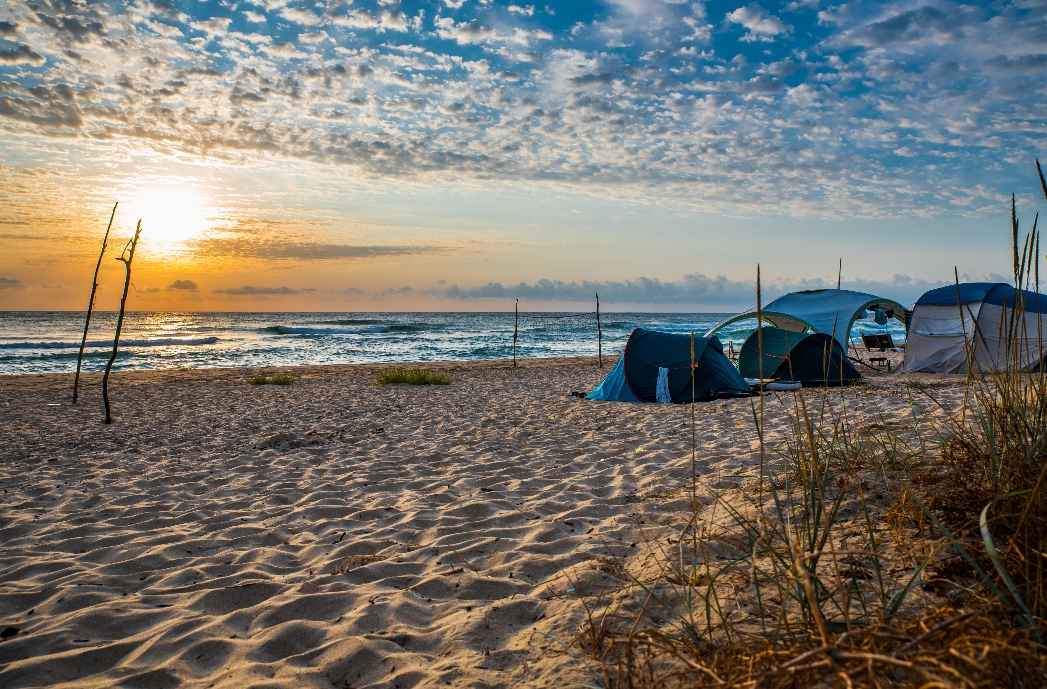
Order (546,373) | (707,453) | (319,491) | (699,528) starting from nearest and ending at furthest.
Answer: (699,528)
(319,491)
(707,453)
(546,373)

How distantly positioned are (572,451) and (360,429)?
3.47 meters

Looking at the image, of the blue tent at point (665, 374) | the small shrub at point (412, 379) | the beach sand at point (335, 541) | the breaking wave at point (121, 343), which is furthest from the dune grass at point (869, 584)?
the breaking wave at point (121, 343)

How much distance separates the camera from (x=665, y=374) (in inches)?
444

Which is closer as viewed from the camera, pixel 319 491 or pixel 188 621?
pixel 188 621

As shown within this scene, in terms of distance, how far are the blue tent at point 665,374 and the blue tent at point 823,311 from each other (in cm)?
481

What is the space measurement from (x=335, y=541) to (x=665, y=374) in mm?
7994

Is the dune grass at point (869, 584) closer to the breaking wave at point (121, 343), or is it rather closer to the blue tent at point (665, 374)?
the blue tent at point (665, 374)

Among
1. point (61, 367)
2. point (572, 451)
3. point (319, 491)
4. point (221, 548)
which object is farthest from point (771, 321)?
point (61, 367)

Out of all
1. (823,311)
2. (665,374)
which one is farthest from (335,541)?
(823,311)

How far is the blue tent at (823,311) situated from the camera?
1703 cm

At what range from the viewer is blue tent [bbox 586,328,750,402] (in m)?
11.2

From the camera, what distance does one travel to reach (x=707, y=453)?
247 inches

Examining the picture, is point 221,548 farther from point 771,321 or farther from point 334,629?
point 771,321

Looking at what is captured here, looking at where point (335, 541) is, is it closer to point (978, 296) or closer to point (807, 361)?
point (807, 361)
